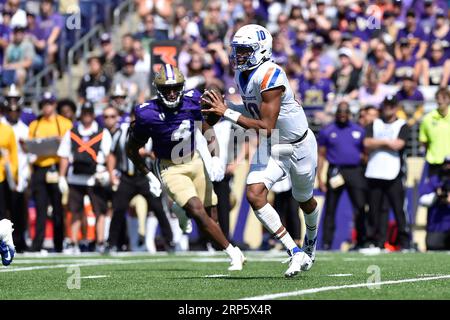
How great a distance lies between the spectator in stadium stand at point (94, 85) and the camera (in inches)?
747

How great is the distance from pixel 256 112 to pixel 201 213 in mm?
1221

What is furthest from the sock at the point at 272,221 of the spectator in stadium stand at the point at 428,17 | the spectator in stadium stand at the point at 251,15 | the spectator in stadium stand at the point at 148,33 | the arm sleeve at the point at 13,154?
the spectator in stadium stand at the point at 251,15

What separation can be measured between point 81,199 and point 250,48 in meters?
7.15

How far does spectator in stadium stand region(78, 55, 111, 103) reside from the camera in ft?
62.2

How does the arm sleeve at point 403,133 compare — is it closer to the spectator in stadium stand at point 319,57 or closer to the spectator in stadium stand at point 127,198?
the spectator in stadium stand at point 319,57

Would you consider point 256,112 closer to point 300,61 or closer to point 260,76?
point 260,76

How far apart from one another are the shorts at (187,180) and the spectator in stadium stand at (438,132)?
199 inches

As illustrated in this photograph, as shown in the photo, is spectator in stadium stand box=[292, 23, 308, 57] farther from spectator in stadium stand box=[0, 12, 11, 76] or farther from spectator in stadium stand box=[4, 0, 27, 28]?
spectator in stadium stand box=[0, 12, 11, 76]

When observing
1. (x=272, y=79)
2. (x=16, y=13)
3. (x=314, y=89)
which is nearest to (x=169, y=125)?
(x=272, y=79)

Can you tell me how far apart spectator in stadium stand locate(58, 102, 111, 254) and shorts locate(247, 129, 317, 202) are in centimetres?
641

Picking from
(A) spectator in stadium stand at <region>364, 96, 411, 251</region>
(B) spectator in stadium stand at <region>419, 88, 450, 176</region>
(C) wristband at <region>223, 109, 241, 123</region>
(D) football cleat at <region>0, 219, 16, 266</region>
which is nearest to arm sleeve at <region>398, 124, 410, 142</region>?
(A) spectator in stadium stand at <region>364, 96, 411, 251</region>

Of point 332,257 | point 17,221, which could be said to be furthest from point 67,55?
point 332,257

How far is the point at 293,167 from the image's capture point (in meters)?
9.88
